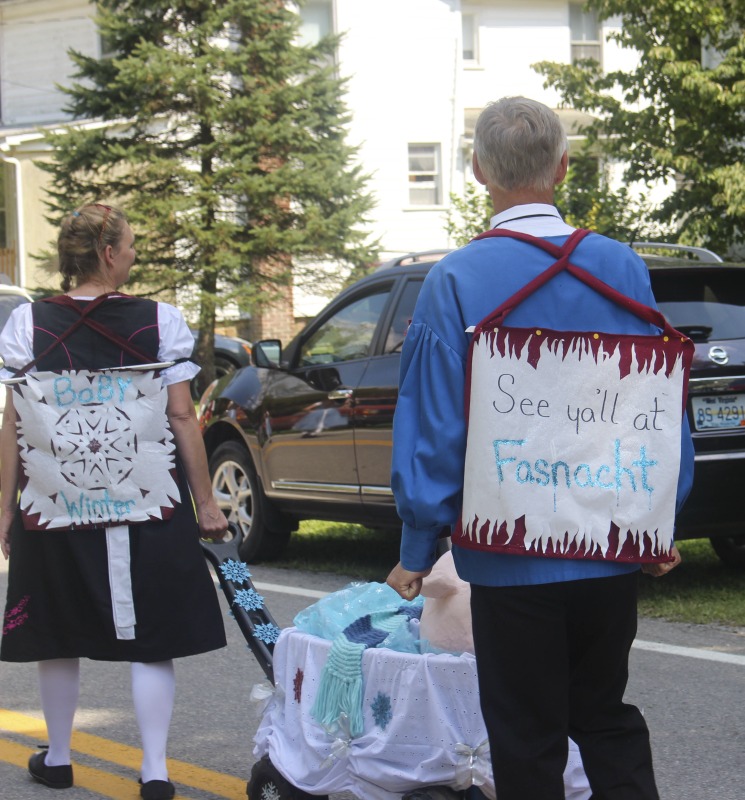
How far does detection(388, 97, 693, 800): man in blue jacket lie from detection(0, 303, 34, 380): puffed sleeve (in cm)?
174

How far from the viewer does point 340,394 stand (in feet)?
24.4

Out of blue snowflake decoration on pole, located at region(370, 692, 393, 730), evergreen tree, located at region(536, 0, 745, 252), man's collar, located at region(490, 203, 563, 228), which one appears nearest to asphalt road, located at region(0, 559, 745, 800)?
blue snowflake decoration on pole, located at region(370, 692, 393, 730)

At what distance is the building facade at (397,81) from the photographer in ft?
98.6

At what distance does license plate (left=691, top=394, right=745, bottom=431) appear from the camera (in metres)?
6.25

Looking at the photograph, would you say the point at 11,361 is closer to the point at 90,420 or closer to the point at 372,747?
the point at 90,420

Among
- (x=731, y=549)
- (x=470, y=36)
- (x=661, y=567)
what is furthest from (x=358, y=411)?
(x=470, y=36)

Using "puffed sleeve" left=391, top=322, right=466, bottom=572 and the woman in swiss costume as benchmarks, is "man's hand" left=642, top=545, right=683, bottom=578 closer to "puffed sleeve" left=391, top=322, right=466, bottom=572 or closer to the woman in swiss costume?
"puffed sleeve" left=391, top=322, right=466, bottom=572

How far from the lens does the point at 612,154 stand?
1362 cm

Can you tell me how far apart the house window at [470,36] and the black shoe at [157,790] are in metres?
29.4

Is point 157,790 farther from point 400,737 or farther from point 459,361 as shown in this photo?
point 459,361

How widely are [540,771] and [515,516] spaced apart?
0.52 metres

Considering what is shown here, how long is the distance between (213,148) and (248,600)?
19.6 m

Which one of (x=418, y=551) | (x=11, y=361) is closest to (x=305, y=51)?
(x=11, y=361)

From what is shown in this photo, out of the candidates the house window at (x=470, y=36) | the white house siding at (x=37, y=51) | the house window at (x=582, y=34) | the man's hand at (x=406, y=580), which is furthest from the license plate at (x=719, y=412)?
the white house siding at (x=37, y=51)
